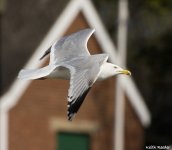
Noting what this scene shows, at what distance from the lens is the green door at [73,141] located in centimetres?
1214

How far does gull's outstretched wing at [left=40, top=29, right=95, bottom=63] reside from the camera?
167 inches

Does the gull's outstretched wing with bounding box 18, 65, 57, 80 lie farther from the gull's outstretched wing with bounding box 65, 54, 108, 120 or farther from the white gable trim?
the white gable trim

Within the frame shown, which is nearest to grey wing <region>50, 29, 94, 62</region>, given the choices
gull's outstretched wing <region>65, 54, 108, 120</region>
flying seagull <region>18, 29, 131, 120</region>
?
flying seagull <region>18, 29, 131, 120</region>

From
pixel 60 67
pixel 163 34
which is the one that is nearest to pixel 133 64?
pixel 163 34

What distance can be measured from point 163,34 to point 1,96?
6.27 m

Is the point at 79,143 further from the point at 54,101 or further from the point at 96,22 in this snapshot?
the point at 96,22

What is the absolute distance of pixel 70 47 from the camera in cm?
447

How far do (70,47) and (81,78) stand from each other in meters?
0.78

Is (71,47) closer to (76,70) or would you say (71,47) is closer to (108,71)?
(108,71)

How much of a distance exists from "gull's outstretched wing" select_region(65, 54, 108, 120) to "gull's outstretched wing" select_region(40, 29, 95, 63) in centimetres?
27

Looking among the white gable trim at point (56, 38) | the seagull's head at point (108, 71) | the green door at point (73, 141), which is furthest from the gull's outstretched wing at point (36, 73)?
the green door at point (73, 141)

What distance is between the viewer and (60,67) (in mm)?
3965

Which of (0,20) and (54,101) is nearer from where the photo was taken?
(54,101)

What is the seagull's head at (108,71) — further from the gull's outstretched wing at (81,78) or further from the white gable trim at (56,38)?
the white gable trim at (56,38)
